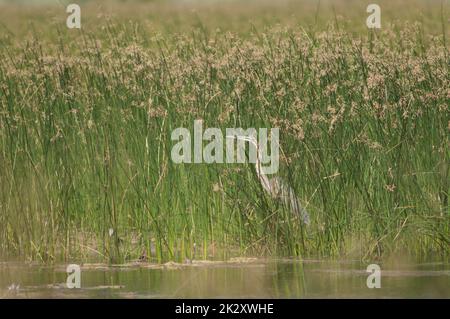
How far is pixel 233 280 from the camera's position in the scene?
694cm

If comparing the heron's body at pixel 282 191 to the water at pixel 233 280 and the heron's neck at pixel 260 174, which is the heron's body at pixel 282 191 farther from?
the water at pixel 233 280

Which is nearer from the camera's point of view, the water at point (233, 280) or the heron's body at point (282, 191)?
the water at point (233, 280)

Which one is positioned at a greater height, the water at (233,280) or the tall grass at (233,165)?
the tall grass at (233,165)

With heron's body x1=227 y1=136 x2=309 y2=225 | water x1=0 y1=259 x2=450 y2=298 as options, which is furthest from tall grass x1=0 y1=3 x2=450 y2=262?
water x1=0 y1=259 x2=450 y2=298

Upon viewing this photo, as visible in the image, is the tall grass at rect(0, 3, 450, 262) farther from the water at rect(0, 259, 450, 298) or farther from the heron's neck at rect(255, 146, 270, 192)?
the water at rect(0, 259, 450, 298)

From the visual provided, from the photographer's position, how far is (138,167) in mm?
8156

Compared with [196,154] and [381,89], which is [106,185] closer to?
Result: [196,154]

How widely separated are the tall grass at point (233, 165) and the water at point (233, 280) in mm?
235

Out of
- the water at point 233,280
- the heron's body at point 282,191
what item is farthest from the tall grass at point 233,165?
the water at point 233,280

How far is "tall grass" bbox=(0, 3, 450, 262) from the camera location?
7.66m

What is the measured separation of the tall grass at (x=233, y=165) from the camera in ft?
25.1

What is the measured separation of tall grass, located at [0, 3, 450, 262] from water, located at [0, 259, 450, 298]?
0.24m

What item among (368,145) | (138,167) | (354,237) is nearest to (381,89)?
(368,145)

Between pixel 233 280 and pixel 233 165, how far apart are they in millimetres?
A: 1313
